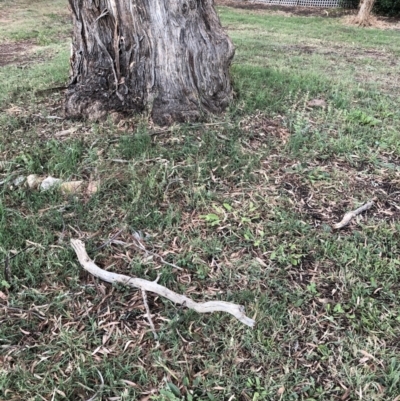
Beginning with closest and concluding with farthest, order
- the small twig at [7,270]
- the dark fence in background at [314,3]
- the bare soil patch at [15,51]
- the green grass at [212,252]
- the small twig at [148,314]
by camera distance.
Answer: the green grass at [212,252], the small twig at [148,314], the small twig at [7,270], the bare soil patch at [15,51], the dark fence in background at [314,3]

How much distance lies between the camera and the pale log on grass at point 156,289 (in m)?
1.94

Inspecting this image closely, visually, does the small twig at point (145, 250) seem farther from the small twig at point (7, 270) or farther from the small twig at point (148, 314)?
the small twig at point (7, 270)

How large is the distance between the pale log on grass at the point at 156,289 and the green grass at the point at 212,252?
0.04 metres

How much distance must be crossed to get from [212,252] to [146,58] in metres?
1.84

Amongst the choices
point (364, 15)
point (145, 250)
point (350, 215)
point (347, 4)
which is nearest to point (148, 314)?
point (145, 250)

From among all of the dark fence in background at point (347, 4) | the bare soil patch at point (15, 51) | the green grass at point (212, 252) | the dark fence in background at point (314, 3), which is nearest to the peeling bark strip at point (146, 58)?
the green grass at point (212, 252)

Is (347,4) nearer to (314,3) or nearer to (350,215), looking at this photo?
(314,3)

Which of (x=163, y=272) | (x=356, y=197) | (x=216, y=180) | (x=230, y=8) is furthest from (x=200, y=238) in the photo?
(x=230, y=8)

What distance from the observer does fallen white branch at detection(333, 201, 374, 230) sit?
2.53 metres

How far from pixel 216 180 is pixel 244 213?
36 centimetres

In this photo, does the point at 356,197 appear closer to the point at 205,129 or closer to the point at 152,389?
the point at 205,129

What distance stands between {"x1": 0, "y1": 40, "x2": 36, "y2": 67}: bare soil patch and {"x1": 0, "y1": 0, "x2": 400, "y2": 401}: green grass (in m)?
3.06

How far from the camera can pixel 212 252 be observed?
2.34m

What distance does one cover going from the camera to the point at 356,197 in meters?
2.78
